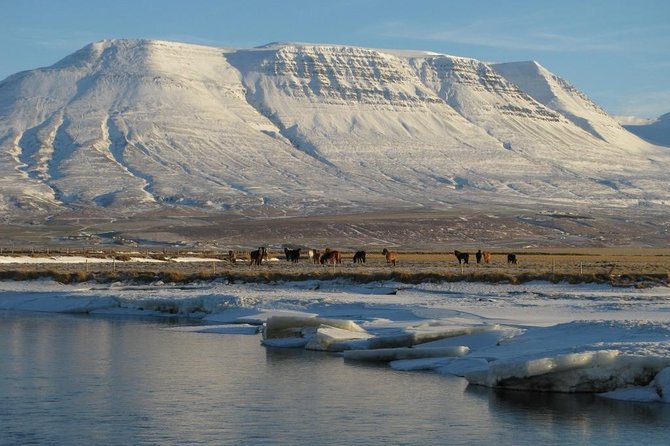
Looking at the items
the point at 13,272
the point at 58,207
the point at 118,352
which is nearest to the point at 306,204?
the point at 58,207

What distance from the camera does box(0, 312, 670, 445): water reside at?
795 inches

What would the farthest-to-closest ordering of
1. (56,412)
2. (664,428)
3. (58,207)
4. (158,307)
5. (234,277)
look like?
1. (58,207)
2. (234,277)
3. (158,307)
4. (56,412)
5. (664,428)

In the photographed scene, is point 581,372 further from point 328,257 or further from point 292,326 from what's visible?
point 328,257

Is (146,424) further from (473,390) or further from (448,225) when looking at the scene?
(448,225)

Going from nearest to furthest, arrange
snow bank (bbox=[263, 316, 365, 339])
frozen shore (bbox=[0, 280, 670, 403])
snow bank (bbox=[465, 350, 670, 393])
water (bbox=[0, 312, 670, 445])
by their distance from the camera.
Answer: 1. water (bbox=[0, 312, 670, 445])
2. snow bank (bbox=[465, 350, 670, 393])
3. frozen shore (bbox=[0, 280, 670, 403])
4. snow bank (bbox=[263, 316, 365, 339])

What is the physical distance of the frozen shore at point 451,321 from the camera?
2312cm

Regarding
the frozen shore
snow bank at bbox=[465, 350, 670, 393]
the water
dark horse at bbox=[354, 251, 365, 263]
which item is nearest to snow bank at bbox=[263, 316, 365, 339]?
the frozen shore

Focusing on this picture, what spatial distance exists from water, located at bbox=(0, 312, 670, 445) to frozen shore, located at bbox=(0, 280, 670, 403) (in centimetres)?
57

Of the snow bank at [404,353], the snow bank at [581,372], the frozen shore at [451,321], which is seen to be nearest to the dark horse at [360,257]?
the frozen shore at [451,321]

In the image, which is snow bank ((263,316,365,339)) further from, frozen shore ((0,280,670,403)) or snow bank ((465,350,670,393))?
snow bank ((465,350,670,393))

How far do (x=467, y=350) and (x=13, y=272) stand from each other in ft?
106

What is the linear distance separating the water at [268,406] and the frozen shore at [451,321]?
1.88ft

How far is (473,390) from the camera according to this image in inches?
949

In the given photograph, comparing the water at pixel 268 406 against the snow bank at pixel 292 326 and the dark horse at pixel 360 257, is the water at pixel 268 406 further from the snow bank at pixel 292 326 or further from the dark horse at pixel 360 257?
the dark horse at pixel 360 257
